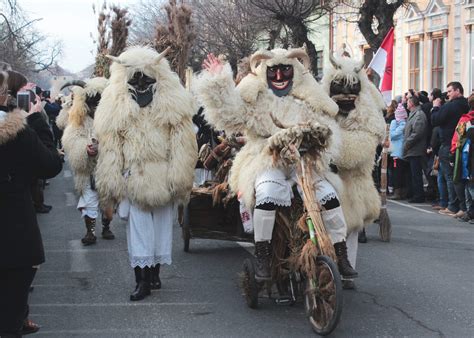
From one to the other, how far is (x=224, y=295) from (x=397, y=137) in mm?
8474

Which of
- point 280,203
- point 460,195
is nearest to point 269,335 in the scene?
point 280,203

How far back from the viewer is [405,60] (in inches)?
1120

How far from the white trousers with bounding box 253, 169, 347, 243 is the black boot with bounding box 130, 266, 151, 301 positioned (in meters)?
1.24

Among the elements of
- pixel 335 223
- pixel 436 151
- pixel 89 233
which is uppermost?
pixel 436 151

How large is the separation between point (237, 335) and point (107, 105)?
2308 millimetres

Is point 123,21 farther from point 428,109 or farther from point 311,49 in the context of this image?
point 311,49

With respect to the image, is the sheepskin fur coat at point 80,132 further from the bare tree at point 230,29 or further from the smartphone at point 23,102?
the bare tree at point 230,29

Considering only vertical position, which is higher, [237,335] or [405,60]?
[405,60]

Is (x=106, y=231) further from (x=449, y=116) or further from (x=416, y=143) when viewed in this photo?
(x=416, y=143)

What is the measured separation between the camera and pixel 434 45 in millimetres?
26250

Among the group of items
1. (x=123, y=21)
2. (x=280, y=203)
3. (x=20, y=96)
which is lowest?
(x=280, y=203)

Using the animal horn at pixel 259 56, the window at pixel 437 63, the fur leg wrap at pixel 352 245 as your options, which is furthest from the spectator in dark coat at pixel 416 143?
the window at pixel 437 63

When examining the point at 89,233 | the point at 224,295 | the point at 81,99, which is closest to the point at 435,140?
the point at 89,233

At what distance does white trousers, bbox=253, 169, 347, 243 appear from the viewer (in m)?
5.71
